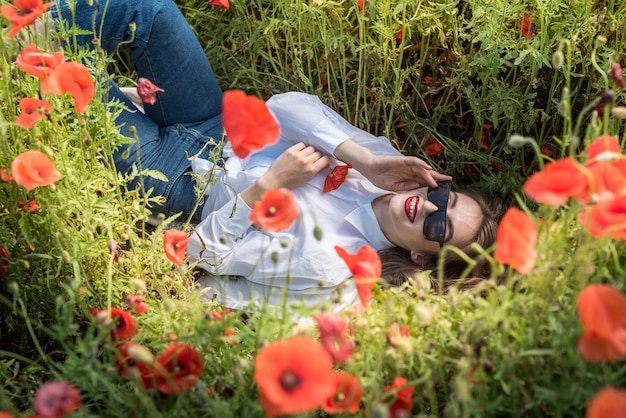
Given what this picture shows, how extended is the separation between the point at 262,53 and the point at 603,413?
2.06 m

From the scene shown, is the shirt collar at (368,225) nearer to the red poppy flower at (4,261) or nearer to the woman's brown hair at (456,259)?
the woman's brown hair at (456,259)

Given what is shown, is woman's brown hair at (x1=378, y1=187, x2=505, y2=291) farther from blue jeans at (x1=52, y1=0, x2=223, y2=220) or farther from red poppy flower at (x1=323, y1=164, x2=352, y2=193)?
blue jeans at (x1=52, y1=0, x2=223, y2=220)

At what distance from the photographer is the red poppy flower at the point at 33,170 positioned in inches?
55.4

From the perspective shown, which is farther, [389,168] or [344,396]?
[389,168]

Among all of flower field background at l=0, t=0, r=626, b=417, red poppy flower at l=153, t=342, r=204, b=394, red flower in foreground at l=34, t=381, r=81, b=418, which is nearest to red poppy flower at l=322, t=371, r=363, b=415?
flower field background at l=0, t=0, r=626, b=417

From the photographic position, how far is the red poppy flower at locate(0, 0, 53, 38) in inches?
53.2

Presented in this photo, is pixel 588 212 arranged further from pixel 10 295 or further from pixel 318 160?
pixel 10 295

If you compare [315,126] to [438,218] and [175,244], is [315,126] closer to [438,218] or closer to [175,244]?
[438,218]

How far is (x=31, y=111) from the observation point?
5.03 ft

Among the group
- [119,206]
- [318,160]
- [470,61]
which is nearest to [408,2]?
[470,61]

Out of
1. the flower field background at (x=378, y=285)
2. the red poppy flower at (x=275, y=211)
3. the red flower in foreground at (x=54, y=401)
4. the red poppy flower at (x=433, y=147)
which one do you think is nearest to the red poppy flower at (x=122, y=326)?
the flower field background at (x=378, y=285)

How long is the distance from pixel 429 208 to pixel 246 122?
924mm

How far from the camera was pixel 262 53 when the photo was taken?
2.61 m

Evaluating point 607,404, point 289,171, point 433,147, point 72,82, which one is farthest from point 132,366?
point 433,147
